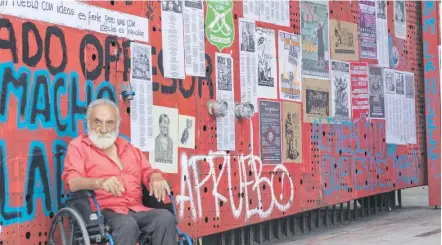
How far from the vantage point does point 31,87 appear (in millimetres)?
5992

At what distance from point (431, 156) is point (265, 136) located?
3798 mm

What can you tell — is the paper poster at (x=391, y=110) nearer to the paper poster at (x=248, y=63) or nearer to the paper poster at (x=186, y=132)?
the paper poster at (x=248, y=63)

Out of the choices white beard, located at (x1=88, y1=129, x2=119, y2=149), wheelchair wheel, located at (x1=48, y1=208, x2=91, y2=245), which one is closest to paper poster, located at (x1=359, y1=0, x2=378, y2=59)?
white beard, located at (x1=88, y1=129, x2=119, y2=149)

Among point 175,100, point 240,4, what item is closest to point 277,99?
point 240,4

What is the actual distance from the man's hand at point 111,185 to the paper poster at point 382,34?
6296 millimetres

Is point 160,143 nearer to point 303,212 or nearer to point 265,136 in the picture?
point 265,136

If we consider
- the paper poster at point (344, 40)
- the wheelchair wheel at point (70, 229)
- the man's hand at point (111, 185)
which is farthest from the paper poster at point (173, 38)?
the paper poster at point (344, 40)

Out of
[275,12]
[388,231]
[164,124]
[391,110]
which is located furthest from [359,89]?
[164,124]

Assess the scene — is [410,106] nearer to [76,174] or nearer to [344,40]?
[344,40]

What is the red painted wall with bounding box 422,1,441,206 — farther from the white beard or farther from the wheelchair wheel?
the wheelchair wheel

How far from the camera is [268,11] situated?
8945 millimetres

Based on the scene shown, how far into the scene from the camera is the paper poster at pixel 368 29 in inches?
427

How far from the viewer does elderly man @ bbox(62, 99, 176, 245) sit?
552 cm

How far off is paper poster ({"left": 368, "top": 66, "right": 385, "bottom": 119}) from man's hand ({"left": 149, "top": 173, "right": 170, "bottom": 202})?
210 inches
